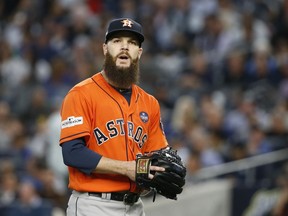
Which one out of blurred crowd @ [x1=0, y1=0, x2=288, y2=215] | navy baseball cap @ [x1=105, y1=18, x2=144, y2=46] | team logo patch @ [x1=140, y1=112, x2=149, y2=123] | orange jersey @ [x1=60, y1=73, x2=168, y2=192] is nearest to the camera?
orange jersey @ [x1=60, y1=73, x2=168, y2=192]

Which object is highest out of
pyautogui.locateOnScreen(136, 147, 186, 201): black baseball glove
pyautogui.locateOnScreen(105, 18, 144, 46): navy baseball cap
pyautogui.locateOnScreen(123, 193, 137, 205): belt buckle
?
pyautogui.locateOnScreen(105, 18, 144, 46): navy baseball cap

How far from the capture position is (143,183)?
5086mm

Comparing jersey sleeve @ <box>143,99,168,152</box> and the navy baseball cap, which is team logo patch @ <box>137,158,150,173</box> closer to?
jersey sleeve @ <box>143,99,168,152</box>

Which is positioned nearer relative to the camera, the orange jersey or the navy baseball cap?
the orange jersey

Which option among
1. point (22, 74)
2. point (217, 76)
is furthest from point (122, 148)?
point (22, 74)

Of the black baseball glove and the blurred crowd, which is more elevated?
the blurred crowd

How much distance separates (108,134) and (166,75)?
852 cm

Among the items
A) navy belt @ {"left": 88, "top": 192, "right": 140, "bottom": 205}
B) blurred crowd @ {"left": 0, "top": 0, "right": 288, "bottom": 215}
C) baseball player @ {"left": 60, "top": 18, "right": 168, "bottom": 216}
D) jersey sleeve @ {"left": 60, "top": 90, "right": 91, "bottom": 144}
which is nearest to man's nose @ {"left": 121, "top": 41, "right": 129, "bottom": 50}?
baseball player @ {"left": 60, "top": 18, "right": 168, "bottom": 216}

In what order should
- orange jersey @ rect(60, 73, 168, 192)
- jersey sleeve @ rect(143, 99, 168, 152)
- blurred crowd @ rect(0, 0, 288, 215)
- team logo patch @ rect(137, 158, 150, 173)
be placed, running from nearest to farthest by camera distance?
1. team logo patch @ rect(137, 158, 150, 173)
2. orange jersey @ rect(60, 73, 168, 192)
3. jersey sleeve @ rect(143, 99, 168, 152)
4. blurred crowd @ rect(0, 0, 288, 215)

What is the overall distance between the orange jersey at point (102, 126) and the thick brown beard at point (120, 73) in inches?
2.9

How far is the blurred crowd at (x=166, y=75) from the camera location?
420 inches

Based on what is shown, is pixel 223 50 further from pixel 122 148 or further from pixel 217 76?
pixel 122 148

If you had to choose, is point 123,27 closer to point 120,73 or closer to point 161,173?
point 120,73

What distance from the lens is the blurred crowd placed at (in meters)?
10.7
